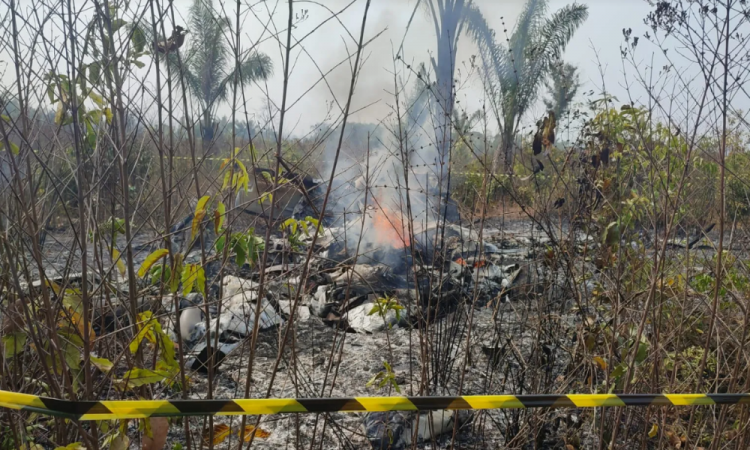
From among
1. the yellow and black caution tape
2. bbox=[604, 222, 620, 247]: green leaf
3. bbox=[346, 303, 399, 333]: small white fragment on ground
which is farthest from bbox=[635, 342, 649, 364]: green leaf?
bbox=[346, 303, 399, 333]: small white fragment on ground

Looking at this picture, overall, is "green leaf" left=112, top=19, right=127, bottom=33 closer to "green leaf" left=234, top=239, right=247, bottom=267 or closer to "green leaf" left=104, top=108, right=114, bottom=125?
"green leaf" left=104, top=108, right=114, bottom=125

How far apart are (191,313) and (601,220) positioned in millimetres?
3125

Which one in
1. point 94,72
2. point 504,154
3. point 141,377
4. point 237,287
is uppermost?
point 94,72

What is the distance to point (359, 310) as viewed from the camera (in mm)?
5863

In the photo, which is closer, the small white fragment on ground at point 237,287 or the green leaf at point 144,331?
the green leaf at point 144,331

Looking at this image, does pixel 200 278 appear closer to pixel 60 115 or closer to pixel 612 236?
pixel 60 115

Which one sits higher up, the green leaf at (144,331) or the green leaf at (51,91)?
the green leaf at (51,91)

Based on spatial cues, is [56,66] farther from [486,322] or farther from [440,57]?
[440,57]

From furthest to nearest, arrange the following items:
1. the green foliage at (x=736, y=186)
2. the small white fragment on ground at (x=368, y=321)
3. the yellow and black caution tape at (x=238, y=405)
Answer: the small white fragment on ground at (x=368, y=321) → the green foliage at (x=736, y=186) → the yellow and black caution tape at (x=238, y=405)

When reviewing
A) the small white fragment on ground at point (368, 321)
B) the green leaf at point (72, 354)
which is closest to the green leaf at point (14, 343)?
the green leaf at point (72, 354)

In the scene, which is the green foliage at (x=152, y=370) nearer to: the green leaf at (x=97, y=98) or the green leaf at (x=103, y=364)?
the green leaf at (x=103, y=364)

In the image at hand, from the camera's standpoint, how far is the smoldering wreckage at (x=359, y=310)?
→ 2.43 meters

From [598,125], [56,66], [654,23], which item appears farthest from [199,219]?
[598,125]

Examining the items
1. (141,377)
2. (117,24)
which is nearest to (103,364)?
(141,377)
